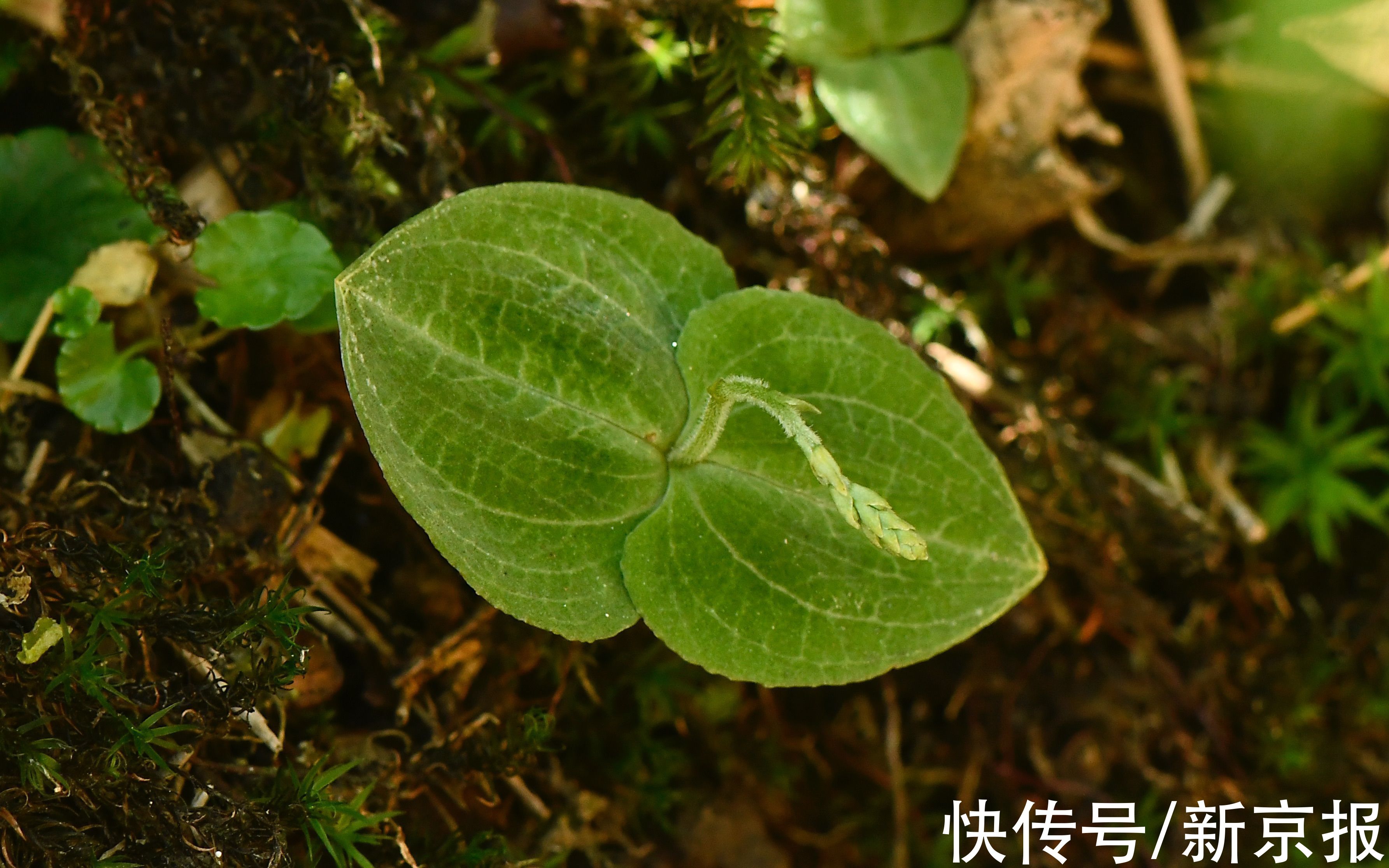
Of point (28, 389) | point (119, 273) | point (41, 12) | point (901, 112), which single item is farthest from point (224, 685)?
point (901, 112)

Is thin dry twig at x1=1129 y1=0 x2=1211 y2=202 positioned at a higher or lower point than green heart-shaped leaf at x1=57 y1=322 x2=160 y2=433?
higher

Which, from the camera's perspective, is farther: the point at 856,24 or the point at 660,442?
the point at 856,24

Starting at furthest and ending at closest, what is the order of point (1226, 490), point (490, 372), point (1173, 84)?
1. point (1173, 84)
2. point (1226, 490)
3. point (490, 372)

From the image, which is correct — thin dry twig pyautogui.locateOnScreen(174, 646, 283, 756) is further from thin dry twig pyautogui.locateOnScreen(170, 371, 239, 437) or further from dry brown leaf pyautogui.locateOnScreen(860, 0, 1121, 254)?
dry brown leaf pyautogui.locateOnScreen(860, 0, 1121, 254)

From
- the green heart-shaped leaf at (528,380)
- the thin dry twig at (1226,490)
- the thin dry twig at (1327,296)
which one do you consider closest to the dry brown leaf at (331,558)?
the green heart-shaped leaf at (528,380)

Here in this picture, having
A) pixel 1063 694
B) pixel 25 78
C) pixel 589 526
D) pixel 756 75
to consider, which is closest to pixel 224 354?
pixel 25 78

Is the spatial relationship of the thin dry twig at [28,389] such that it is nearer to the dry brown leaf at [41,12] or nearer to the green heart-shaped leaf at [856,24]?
the dry brown leaf at [41,12]

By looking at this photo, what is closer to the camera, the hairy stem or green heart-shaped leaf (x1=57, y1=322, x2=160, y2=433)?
the hairy stem

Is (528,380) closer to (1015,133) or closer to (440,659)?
(440,659)

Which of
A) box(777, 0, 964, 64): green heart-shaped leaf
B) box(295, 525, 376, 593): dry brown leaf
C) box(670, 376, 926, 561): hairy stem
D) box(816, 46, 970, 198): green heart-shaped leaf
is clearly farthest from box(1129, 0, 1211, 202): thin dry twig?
box(295, 525, 376, 593): dry brown leaf
